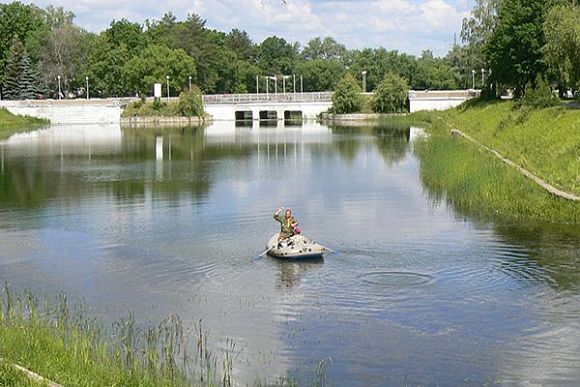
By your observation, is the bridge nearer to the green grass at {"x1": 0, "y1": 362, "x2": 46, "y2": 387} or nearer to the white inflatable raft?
the white inflatable raft

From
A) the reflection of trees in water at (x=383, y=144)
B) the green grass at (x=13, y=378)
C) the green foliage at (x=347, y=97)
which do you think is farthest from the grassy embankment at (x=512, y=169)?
the green foliage at (x=347, y=97)

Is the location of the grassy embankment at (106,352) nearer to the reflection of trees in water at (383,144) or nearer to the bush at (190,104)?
the reflection of trees in water at (383,144)

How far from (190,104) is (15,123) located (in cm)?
2623

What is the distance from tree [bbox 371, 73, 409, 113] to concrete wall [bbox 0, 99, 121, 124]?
35.8m

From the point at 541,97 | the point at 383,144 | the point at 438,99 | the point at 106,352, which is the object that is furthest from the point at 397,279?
the point at 438,99

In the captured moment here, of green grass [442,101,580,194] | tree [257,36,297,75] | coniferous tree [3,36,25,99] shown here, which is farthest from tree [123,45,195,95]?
green grass [442,101,580,194]

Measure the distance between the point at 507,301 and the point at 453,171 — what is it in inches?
789

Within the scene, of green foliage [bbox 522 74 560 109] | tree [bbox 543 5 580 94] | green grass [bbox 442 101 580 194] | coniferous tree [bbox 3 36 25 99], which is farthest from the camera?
coniferous tree [bbox 3 36 25 99]

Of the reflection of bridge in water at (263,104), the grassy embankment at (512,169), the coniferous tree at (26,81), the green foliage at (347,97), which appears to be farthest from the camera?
the coniferous tree at (26,81)

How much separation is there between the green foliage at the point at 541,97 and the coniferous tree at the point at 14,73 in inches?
3472

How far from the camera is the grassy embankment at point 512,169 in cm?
2912

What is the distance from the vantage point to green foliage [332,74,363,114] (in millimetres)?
122375

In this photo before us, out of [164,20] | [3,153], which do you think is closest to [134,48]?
[164,20]

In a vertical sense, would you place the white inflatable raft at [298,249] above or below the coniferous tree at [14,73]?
below
